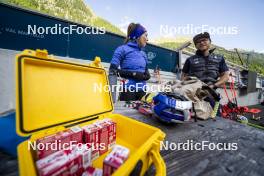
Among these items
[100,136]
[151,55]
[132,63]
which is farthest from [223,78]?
[100,136]

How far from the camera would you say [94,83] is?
84 centimetres

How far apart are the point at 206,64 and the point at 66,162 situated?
2061 mm

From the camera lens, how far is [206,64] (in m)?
2.06

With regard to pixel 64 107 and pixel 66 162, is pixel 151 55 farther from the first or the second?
pixel 66 162

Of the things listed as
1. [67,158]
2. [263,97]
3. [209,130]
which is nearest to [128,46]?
[209,130]

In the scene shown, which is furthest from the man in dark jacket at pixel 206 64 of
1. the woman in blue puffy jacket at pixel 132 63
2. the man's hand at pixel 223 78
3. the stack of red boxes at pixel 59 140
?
the stack of red boxes at pixel 59 140

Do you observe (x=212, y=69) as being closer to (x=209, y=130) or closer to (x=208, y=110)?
(x=208, y=110)

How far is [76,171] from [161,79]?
3369mm

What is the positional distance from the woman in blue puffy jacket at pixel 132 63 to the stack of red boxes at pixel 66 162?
1.27m

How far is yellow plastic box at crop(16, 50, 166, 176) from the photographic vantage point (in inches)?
18.4

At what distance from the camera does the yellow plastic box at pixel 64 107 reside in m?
0.47

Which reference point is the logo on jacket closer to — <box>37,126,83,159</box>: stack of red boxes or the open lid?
the open lid

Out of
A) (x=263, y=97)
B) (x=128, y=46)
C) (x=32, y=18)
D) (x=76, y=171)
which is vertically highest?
(x=32, y=18)

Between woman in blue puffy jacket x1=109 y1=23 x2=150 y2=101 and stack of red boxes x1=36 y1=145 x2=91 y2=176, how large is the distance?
1.27 meters
